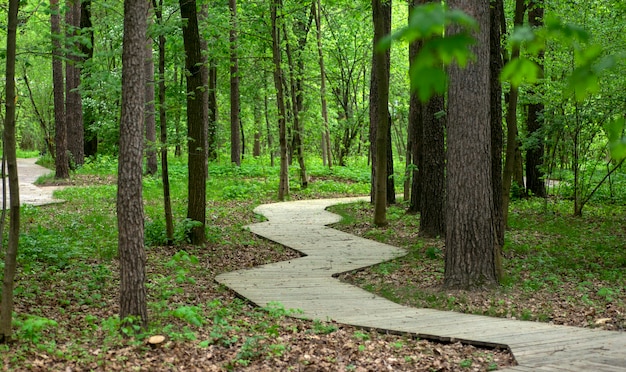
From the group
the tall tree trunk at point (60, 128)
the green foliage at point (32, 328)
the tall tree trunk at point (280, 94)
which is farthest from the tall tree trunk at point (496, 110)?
the tall tree trunk at point (60, 128)

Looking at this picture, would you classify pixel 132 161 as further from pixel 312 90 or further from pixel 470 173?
pixel 312 90

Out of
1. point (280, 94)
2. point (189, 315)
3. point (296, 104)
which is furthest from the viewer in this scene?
point (296, 104)

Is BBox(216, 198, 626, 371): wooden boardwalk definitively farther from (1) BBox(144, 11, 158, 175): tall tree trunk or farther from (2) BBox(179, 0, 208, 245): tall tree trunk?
(1) BBox(144, 11, 158, 175): tall tree trunk

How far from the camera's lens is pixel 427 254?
35.4 ft

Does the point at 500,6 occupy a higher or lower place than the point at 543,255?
higher

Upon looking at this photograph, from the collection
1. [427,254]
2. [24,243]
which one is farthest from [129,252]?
[427,254]

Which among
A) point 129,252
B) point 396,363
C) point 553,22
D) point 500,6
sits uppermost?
point 500,6

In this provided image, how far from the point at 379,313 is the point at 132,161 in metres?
3.44

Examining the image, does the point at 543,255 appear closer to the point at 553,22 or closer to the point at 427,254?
the point at 427,254

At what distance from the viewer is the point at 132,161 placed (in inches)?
240

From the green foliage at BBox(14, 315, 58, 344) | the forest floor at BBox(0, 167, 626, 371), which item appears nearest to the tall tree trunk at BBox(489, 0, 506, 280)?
the forest floor at BBox(0, 167, 626, 371)

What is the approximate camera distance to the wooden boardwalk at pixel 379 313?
5645mm

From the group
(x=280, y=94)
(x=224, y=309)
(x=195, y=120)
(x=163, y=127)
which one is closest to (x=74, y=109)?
(x=280, y=94)

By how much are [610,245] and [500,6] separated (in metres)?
4.93
